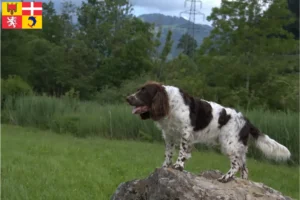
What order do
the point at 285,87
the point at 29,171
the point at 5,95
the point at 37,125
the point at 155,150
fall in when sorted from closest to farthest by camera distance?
the point at 29,171 < the point at 155,150 < the point at 285,87 < the point at 37,125 < the point at 5,95

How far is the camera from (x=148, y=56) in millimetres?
36938

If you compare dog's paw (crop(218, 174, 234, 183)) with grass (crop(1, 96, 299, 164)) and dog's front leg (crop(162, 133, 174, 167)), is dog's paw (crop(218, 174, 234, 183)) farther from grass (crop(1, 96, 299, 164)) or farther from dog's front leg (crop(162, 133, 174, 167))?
grass (crop(1, 96, 299, 164))

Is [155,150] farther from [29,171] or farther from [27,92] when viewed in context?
[27,92]

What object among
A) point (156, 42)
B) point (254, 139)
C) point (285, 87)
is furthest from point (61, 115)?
point (156, 42)

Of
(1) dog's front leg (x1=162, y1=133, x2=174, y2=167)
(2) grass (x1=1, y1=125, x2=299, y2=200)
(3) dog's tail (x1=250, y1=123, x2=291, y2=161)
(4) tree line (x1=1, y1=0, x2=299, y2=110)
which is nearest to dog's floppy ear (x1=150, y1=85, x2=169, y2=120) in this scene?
(1) dog's front leg (x1=162, y1=133, x2=174, y2=167)

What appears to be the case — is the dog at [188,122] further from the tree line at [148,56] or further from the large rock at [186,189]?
the tree line at [148,56]

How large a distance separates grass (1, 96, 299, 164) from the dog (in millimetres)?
7286

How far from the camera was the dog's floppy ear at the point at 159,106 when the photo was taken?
4.77m

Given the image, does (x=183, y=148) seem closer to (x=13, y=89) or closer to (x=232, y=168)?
(x=232, y=168)

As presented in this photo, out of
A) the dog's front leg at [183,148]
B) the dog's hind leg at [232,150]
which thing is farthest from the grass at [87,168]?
the dog's hind leg at [232,150]

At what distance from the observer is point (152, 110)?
15.7 feet

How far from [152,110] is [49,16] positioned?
152ft

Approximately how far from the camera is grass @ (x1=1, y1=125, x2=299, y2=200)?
25.2 feet

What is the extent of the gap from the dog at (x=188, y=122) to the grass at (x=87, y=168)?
287 cm
